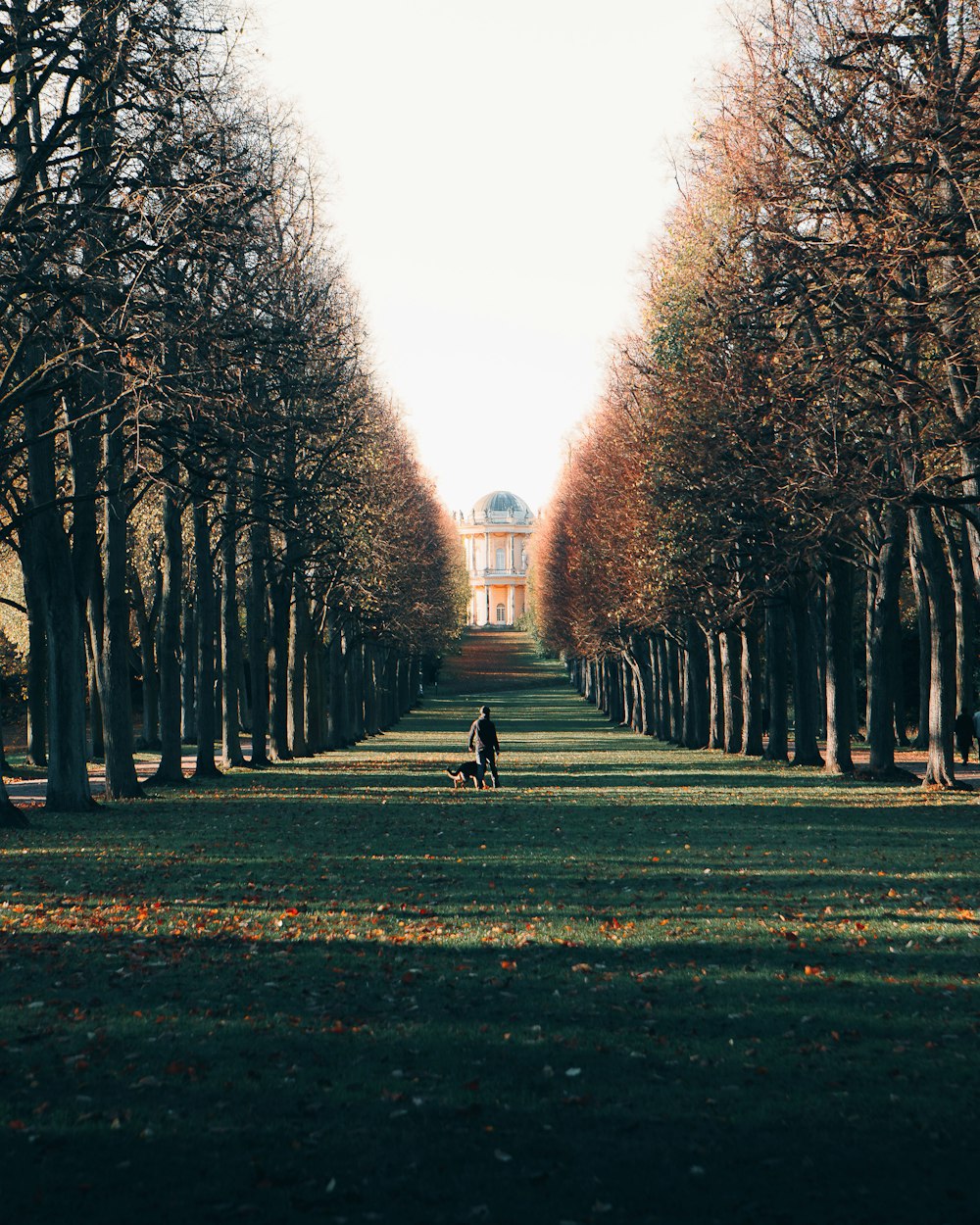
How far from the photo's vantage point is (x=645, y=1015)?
8109 millimetres

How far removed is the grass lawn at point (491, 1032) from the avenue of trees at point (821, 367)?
6867 millimetres

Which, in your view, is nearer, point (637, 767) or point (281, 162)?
point (281, 162)

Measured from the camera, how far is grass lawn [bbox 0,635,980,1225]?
5.43 meters

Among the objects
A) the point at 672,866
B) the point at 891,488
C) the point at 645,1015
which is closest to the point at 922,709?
the point at 891,488

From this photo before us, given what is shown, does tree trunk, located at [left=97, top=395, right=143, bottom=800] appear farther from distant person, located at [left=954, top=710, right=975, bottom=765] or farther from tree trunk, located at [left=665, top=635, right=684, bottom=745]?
tree trunk, located at [left=665, top=635, right=684, bottom=745]

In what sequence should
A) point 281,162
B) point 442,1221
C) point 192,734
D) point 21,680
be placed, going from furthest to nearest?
point 21,680 → point 192,734 → point 281,162 → point 442,1221

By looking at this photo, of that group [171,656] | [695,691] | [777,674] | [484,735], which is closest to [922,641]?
[777,674]

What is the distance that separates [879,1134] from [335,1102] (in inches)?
97.6

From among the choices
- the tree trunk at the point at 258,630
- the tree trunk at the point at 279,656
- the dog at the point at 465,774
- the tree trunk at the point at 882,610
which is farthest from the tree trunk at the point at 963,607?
the tree trunk at the point at 279,656

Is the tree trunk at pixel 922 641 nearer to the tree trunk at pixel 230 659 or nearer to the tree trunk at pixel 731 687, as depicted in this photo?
the tree trunk at pixel 731 687

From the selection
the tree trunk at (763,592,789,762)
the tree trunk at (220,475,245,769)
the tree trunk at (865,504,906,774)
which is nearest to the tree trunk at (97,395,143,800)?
the tree trunk at (220,475,245,769)

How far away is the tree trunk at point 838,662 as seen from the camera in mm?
29047

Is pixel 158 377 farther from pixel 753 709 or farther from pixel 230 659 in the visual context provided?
pixel 753 709

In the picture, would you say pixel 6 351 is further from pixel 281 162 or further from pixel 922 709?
pixel 922 709
